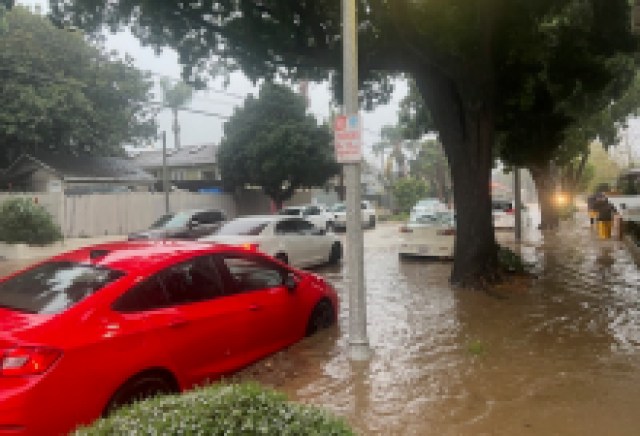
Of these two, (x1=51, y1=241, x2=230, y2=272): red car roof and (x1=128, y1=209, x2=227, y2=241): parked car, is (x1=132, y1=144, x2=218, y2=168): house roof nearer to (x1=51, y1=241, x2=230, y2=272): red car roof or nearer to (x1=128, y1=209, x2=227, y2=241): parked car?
(x1=128, y1=209, x2=227, y2=241): parked car

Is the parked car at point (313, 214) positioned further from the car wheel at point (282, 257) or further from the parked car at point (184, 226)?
the car wheel at point (282, 257)

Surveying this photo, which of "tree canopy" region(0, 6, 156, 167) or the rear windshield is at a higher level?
"tree canopy" region(0, 6, 156, 167)

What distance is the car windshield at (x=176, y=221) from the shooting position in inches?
698

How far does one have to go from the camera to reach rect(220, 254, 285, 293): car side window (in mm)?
5363

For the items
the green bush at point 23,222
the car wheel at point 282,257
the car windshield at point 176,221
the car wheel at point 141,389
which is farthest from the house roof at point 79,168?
the car wheel at point 141,389

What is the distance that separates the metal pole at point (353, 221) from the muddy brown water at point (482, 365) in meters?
0.35

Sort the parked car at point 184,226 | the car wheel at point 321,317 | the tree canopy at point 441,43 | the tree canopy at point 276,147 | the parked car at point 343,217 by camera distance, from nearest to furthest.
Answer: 1. the car wheel at point 321,317
2. the tree canopy at point 441,43
3. the parked car at point 184,226
4. the parked car at point 343,217
5. the tree canopy at point 276,147

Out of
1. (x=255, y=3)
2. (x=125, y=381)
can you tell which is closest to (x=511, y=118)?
(x=255, y=3)

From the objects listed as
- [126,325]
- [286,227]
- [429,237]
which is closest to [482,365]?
[126,325]

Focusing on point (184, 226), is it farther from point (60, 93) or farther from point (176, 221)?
point (60, 93)

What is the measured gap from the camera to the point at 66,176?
25.9 m

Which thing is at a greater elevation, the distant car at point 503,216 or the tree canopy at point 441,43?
the tree canopy at point 441,43

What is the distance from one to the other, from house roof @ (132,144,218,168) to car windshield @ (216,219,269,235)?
25277 millimetres

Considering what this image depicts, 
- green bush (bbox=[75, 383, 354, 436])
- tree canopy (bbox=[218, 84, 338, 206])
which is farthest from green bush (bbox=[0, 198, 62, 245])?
green bush (bbox=[75, 383, 354, 436])
